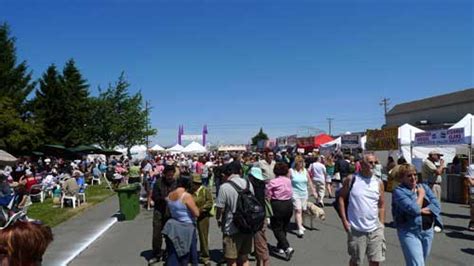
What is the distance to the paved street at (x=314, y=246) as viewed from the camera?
8.54m

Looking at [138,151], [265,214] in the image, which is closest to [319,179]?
[265,214]

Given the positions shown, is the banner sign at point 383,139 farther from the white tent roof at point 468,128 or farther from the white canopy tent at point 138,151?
the white canopy tent at point 138,151

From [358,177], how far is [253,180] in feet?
6.63

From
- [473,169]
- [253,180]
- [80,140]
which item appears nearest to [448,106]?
[80,140]

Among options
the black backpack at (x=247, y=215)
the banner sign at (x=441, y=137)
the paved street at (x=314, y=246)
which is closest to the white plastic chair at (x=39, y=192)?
the paved street at (x=314, y=246)

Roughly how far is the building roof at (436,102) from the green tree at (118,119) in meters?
35.0

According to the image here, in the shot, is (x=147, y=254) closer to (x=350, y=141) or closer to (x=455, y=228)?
(x=455, y=228)

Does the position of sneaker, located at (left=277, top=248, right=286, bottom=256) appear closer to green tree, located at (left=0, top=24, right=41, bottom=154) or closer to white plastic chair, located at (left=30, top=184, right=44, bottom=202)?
white plastic chair, located at (left=30, top=184, right=44, bottom=202)

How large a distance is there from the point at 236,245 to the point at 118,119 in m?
41.1

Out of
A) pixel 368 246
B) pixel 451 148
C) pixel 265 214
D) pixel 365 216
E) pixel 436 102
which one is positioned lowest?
pixel 368 246

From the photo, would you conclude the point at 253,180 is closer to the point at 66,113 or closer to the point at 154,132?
the point at 154,132

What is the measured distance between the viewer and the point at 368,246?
5871mm

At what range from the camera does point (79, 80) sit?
194 ft

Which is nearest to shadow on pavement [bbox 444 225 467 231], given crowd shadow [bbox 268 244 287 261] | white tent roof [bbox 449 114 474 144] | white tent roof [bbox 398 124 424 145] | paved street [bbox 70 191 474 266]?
paved street [bbox 70 191 474 266]
